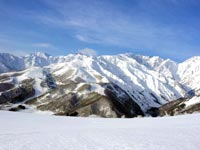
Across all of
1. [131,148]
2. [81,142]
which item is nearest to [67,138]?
[81,142]

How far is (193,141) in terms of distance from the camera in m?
23.0

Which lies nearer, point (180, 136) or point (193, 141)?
point (193, 141)

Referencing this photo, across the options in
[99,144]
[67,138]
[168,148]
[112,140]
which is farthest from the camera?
[67,138]

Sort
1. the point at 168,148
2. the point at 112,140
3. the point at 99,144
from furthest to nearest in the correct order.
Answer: the point at 112,140
the point at 99,144
the point at 168,148

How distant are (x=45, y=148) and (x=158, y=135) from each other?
9420 mm

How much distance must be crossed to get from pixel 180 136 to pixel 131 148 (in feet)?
20.6

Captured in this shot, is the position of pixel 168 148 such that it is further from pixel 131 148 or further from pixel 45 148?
pixel 45 148

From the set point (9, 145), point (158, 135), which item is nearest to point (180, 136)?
point (158, 135)

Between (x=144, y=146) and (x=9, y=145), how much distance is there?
9.32m

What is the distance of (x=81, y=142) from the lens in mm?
23672

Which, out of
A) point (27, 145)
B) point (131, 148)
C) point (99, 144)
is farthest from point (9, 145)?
point (131, 148)

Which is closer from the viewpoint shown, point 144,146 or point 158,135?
point 144,146

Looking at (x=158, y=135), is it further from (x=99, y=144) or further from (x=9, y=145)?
(x=9, y=145)

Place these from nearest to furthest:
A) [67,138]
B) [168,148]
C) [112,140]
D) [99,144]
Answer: [168,148] < [99,144] < [112,140] < [67,138]
